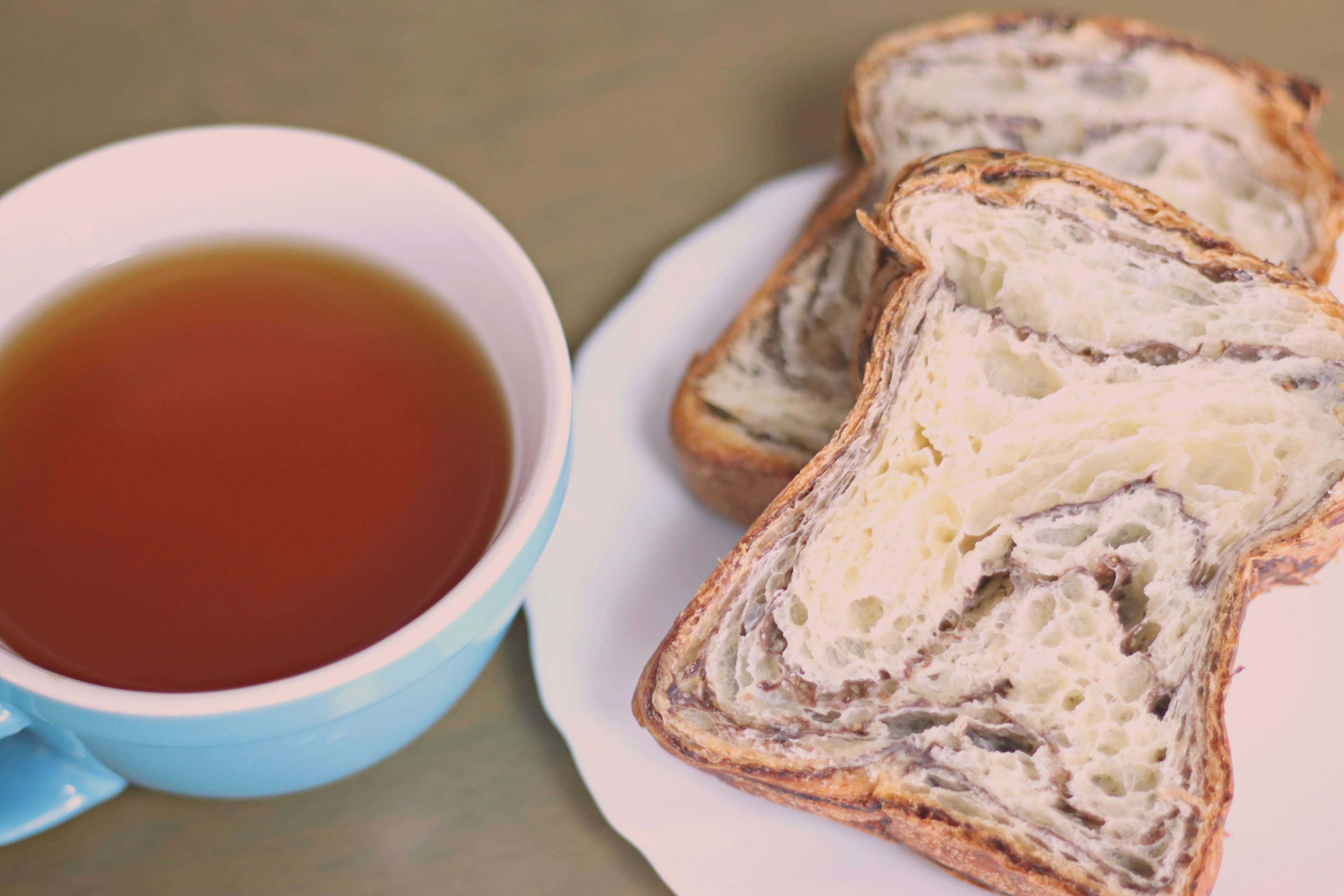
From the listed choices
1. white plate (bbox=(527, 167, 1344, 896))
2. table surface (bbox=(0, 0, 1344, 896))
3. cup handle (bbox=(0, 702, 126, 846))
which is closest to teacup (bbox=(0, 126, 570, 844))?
cup handle (bbox=(0, 702, 126, 846))

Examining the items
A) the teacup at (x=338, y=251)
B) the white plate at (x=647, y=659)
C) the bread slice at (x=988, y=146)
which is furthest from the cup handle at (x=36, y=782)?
the bread slice at (x=988, y=146)

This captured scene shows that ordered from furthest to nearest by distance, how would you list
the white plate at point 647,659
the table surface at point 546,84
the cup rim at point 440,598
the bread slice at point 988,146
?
1. the table surface at point 546,84
2. the bread slice at point 988,146
3. the white plate at point 647,659
4. the cup rim at point 440,598

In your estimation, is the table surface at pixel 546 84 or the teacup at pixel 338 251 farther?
the table surface at pixel 546 84

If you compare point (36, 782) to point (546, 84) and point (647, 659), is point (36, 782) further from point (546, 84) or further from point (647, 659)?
point (546, 84)

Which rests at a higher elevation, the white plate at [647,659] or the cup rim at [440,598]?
the cup rim at [440,598]

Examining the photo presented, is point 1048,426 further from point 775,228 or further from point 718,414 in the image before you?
point 775,228

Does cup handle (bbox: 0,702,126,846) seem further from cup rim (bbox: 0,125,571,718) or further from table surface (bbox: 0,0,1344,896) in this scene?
table surface (bbox: 0,0,1344,896)

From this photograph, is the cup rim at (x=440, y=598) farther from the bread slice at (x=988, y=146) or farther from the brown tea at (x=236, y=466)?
the bread slice at (x=988, y=146)

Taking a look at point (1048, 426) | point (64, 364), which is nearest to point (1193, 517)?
point (1048, 426)
